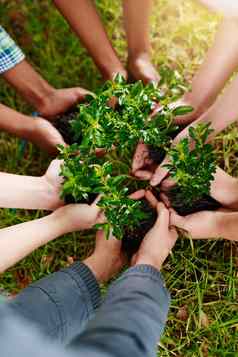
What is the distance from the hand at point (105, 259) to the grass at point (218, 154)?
0.59ft

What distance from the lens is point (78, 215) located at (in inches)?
67.7

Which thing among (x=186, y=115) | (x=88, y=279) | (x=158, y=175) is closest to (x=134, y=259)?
(x=88, y=279)

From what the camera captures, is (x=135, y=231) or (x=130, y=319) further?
(x=135, y=231)

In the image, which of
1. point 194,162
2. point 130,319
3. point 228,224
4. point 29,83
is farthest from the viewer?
point 29,83

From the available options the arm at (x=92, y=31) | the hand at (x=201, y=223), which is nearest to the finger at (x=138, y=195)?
the hand at (x=201, y=223)

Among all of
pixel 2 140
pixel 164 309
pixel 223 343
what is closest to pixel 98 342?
pixel 164 309

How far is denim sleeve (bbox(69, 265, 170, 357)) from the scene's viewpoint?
0.95 meters

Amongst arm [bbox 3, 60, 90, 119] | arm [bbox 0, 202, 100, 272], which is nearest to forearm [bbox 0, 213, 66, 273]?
arm [bbox 0, 202, 100, 272]

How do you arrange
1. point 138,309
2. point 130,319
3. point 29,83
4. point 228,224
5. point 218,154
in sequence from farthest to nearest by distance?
point 218,154, point 29,83, point 228,224, point 138,309, point 130,319

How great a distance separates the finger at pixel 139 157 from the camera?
180 centimetres

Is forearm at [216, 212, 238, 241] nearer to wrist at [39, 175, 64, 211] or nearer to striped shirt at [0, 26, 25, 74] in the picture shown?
wrist at [39, 175, 64, 211]

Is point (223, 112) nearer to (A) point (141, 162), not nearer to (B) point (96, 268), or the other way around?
(A) point (141, 162)

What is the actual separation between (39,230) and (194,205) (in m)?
0.52

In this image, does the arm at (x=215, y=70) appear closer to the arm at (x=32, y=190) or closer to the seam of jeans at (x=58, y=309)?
the arm at (x=32, y=190)
